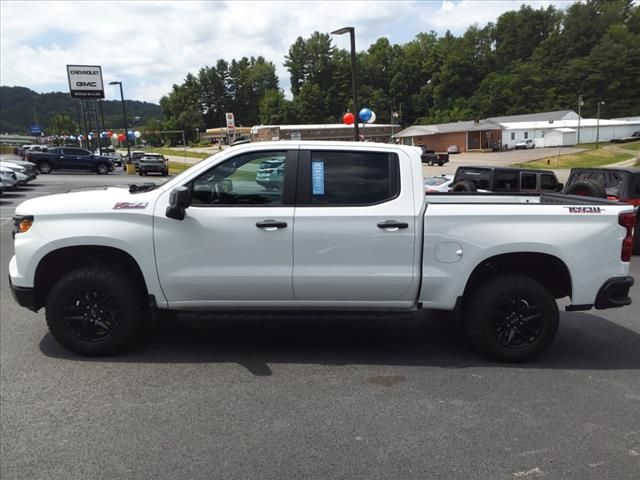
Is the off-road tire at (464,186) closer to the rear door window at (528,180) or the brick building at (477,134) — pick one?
the rear door window at (528,180)

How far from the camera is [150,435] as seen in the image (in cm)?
337

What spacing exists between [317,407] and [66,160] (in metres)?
36.2

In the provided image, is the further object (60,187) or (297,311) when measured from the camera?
(60,187)

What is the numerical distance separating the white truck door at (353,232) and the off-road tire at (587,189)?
727 centimetres

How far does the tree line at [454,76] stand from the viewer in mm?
108500

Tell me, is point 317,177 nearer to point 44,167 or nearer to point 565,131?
point 44,167

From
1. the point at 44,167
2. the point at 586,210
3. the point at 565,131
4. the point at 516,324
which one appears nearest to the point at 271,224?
the point at 516,324

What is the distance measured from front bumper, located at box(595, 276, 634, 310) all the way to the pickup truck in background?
3660 centimetres

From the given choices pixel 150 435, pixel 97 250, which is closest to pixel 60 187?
pixel 97 250

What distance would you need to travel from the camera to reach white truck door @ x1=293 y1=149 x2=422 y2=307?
438 centimetres

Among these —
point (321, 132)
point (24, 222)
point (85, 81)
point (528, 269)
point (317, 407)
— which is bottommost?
point (317, 407)

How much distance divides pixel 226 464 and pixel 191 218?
2.07 m

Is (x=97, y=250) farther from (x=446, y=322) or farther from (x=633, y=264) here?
(x=633, y=264)

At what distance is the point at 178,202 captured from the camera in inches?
167
